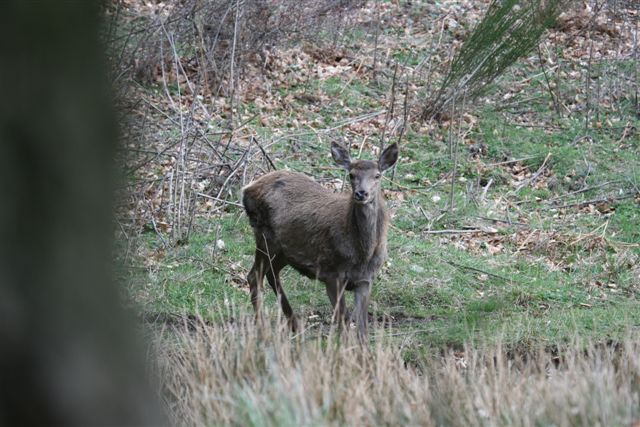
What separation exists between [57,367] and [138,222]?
9203 mm

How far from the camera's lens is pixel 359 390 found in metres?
5.82

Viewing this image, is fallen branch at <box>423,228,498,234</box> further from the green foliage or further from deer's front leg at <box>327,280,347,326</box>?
deer's front leg at <box>327,280,347,326</box>

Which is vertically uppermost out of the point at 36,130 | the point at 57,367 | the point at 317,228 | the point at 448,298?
the point at 36,130

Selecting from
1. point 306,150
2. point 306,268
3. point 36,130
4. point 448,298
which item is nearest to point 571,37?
point 306,150

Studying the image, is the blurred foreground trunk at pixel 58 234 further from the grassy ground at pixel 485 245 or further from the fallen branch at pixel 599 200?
the fallen branch at pixel 599 200

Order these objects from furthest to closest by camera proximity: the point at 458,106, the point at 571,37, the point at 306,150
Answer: the point at 571,37 → the point at 458,106 → the point at 306,150

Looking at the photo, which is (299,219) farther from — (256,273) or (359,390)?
(359,390)

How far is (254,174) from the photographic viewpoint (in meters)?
13.2

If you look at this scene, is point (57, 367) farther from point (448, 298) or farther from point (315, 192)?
point (448, 298)

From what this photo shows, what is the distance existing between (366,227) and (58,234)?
6467 millimetres

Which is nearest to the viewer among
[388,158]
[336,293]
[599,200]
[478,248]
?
[336,293]

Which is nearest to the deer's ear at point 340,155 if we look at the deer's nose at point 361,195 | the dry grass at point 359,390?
the deer's nose at point 361,195

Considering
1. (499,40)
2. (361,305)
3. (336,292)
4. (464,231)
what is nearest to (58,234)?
(361,305)

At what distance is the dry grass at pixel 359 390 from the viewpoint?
5.50 meters
